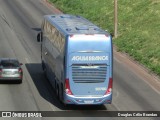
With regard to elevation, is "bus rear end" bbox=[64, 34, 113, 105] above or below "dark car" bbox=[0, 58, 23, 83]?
above

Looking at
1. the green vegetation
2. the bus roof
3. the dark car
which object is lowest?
the green vegetation

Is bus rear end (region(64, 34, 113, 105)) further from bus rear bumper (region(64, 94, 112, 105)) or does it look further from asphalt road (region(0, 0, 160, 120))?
asphalt road (region(0, 0, 160, 120))

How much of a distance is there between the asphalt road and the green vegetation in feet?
5.96

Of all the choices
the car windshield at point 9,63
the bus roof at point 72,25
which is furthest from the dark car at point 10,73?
the bus roof at point 72,25

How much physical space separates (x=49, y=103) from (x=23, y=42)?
76.9 feet

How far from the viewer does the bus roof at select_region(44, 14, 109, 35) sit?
3206cm

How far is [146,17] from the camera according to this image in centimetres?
6162

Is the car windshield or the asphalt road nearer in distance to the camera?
the asphalt road

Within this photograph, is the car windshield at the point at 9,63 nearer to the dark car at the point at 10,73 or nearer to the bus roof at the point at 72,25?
the dark car at the point at 10,73

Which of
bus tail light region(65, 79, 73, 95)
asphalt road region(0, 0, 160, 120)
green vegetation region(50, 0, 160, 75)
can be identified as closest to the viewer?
bus tail light region(65, 79, 73, 95)

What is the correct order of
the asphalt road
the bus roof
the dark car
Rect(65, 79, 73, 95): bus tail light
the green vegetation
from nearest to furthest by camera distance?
1. Rect(65, 79, 73, 95): bus tail light
2. the bus roof
3. the asphalt road
4. the dark car
5. the green vegetation

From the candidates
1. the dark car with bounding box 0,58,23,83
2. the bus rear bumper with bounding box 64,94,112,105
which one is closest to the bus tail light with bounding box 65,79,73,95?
the bus rear bumper with bounding box 64,94,112,105

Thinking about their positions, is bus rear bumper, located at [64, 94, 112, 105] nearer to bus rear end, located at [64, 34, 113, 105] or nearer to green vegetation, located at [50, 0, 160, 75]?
bus rear end, located at [64, 34, 113, 105]

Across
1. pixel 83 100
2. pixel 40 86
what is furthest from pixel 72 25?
pixel 40 86
